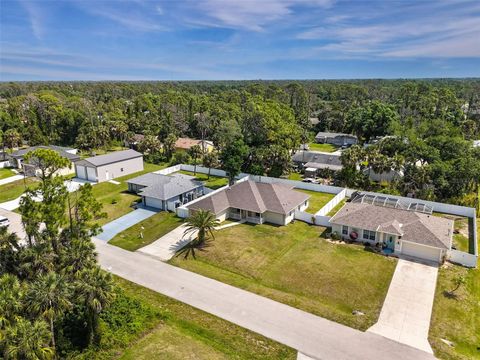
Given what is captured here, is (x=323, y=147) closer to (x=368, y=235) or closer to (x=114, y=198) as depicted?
(x=368, y=235)

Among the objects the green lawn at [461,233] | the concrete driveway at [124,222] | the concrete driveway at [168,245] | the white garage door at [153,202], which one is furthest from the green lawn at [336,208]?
the concrete driveway at [124,222]

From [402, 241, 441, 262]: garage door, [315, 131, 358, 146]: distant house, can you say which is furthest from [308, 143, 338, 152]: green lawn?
[402, 241, 441, 262]: garage door

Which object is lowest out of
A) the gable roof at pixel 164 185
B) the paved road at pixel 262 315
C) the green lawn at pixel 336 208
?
the paved road at pixel 262 315

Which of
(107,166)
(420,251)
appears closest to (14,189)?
(107,166)

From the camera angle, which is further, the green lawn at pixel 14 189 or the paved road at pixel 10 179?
the paved road at pixel 10 179

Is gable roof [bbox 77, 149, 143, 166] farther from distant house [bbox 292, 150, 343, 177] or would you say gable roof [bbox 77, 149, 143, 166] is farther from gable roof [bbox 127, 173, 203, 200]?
distant house [bbox 292, 150, 343, 177]

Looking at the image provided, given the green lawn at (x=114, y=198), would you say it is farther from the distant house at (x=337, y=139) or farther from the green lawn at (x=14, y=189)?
the distant house at (x=337, y=139)
